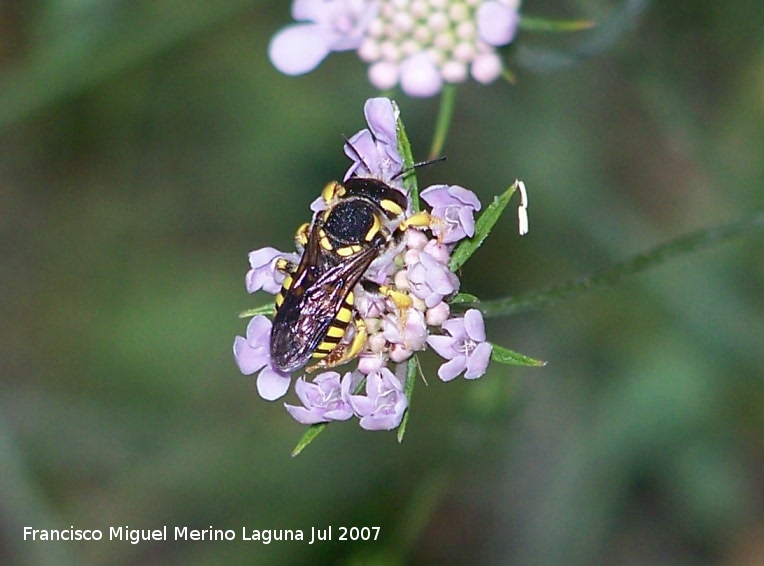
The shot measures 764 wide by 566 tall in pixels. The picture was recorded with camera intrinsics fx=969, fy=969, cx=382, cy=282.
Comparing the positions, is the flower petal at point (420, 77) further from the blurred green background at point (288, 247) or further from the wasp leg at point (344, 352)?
the blurred green background at point (288, 247)

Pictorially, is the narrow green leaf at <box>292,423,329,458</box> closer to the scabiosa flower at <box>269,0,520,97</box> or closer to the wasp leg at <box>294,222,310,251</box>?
the wasp leg at <box>294,222,310,251</box>

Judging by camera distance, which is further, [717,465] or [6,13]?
[6,13]

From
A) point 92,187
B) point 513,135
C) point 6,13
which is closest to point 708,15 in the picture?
point 513,135

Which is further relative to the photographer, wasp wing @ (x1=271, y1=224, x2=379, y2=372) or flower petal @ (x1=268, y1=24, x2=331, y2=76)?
flower petal @ (x1=268, y1=24, x2=331, y2=76)

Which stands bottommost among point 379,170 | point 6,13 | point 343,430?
point 343,430

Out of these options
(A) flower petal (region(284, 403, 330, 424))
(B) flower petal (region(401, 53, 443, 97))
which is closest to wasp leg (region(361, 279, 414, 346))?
(A) flower petal (region(284, 403, 330, 424))

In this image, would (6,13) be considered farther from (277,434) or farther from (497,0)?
(497,0)

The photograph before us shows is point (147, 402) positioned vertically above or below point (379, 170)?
below
